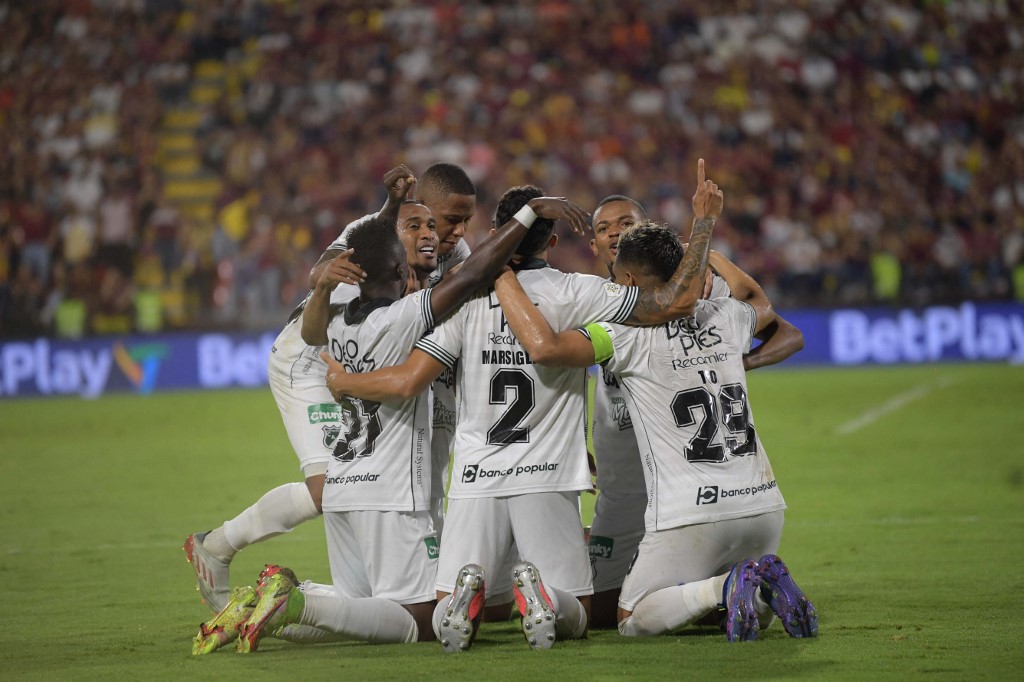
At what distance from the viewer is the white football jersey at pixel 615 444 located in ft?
21.0

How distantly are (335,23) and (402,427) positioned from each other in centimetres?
2181

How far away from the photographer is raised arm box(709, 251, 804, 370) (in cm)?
620

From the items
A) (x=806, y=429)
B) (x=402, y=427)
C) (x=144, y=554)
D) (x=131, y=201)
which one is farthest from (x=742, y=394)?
(x=131, y=201)

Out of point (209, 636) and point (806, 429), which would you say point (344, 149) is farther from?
point (209, 636)

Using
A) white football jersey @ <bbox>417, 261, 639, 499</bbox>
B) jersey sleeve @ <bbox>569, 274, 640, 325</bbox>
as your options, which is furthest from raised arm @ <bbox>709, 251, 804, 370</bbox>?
white football jersey @ <bbox>417, 261, 639, 499</bbox>

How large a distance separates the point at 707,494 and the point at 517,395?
2.97 ft

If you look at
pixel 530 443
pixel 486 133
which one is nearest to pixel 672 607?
pixel 530 443

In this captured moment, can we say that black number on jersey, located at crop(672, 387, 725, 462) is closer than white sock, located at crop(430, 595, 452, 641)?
No

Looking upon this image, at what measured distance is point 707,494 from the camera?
5617 mm

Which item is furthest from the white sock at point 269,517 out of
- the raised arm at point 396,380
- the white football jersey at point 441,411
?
the raised arm at point 396,380

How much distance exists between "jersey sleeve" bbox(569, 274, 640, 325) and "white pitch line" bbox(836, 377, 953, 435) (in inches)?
359

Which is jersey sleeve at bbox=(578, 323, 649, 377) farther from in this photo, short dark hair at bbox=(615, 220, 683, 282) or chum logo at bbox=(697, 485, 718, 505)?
chum logo at bbox=(697, 485, 718, 505)

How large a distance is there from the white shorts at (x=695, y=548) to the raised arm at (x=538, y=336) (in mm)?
843

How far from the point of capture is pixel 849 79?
25.5 m
